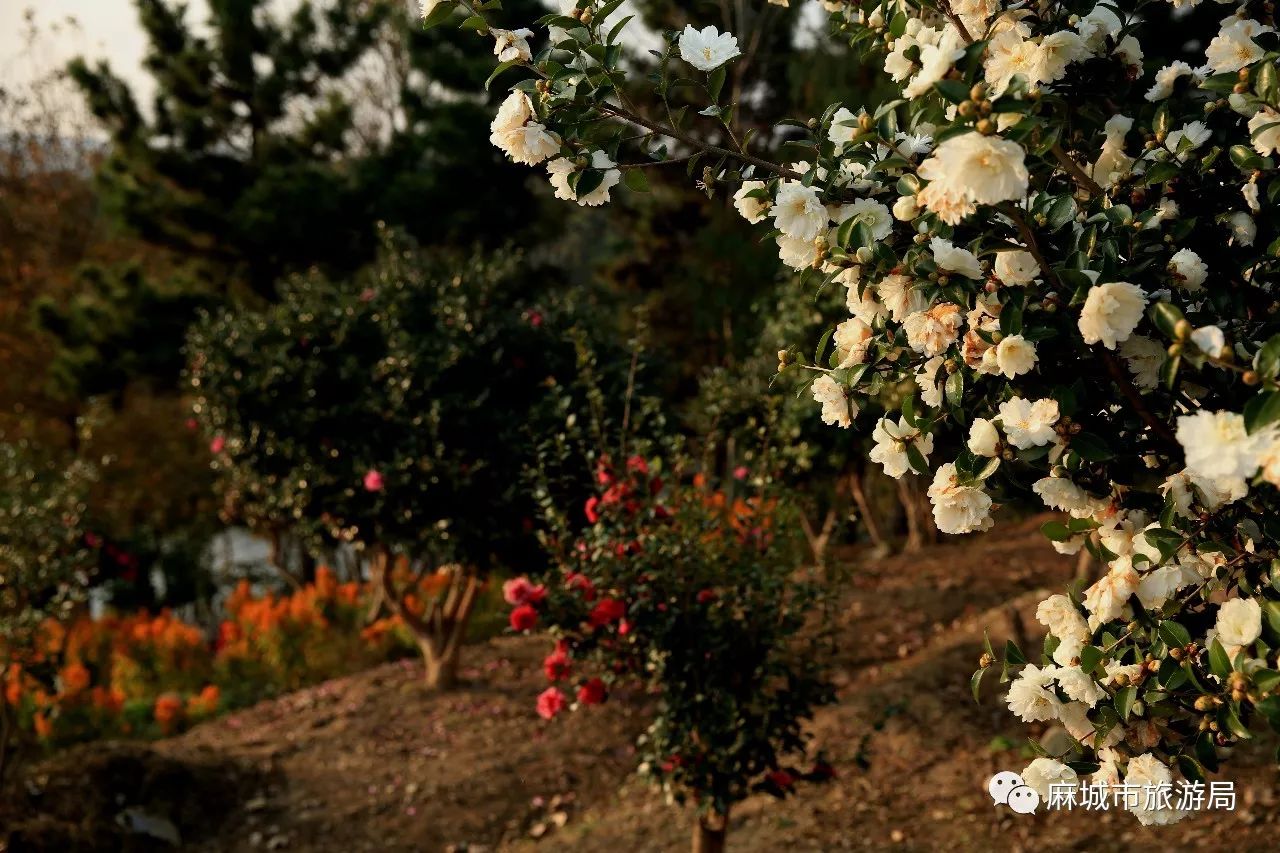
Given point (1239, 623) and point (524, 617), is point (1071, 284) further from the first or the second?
point (524, 617)

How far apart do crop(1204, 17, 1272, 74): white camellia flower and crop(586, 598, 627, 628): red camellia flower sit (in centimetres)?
242

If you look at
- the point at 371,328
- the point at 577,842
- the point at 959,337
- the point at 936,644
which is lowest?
the point at 577,842

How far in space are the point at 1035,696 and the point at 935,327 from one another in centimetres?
71

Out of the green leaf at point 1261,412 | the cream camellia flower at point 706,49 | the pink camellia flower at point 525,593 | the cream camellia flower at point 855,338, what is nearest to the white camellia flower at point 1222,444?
the green leaf at point 1261,412

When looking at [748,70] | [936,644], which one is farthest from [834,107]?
[748,70]

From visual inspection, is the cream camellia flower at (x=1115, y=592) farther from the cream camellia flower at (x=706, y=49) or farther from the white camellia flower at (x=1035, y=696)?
the cream camellia flower at (x=706, y=49)

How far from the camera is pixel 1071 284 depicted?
1595 mm

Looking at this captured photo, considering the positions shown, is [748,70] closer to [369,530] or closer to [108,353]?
[108,353]

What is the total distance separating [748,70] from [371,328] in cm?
1060

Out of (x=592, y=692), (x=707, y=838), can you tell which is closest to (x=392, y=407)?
(x=592, y=692)

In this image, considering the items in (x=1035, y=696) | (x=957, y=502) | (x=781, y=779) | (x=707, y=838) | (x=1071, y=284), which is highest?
(x=1071, y=284)

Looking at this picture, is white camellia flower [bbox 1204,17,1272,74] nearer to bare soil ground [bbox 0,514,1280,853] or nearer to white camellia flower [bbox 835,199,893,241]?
white camellia flower [bbox 835,199,893,241]

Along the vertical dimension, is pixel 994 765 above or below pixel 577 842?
above

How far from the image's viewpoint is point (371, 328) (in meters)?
6.42
